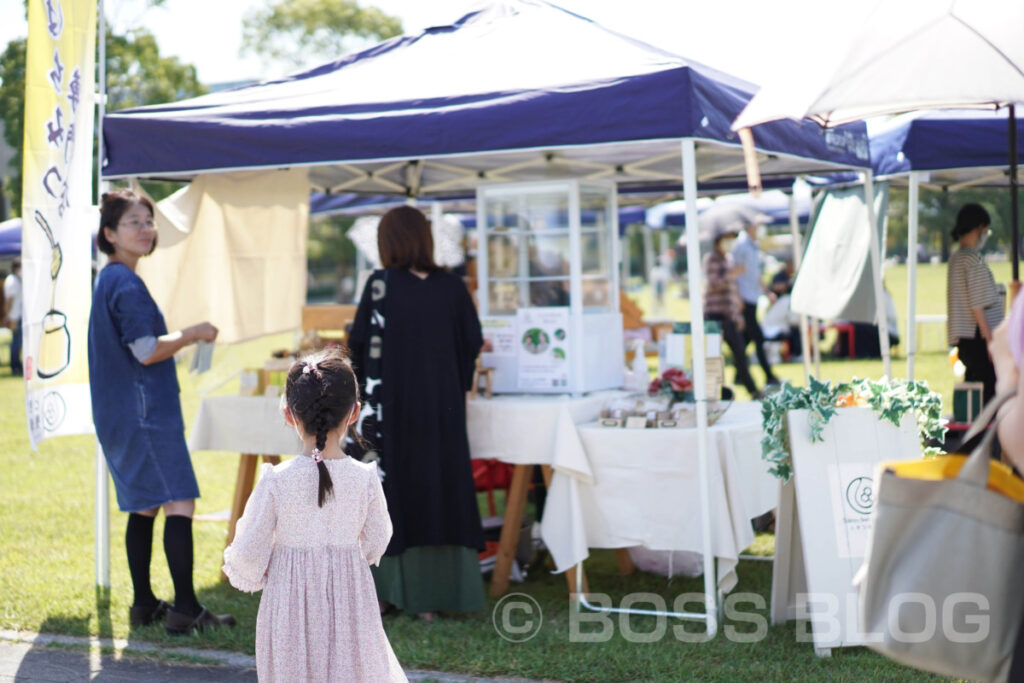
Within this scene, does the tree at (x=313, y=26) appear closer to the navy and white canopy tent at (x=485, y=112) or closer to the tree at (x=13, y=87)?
the tree at (x=13, y=87)

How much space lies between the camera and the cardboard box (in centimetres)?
720

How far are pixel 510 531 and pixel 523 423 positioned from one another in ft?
1.78

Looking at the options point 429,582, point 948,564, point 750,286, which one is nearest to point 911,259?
point 429,582

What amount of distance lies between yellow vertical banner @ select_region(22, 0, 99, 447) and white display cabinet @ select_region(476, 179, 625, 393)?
1.84m

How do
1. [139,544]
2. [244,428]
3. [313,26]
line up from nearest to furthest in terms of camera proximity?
[139,544] < [244,428] < [313,26]

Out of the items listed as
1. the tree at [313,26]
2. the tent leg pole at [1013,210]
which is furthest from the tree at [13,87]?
the tree at [313,26]

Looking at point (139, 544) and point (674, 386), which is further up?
point (674, 386)

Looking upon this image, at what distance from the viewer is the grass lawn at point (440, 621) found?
13.6 feet

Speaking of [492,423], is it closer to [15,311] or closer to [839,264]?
[839,264]

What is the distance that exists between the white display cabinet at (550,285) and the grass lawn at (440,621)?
1.04m

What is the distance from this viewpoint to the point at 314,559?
3.04 metres

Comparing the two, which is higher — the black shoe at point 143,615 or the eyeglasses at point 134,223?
the eyeglasses at point 134,223

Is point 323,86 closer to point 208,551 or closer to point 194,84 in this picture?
point 208,551

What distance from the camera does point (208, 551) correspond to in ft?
21.0
